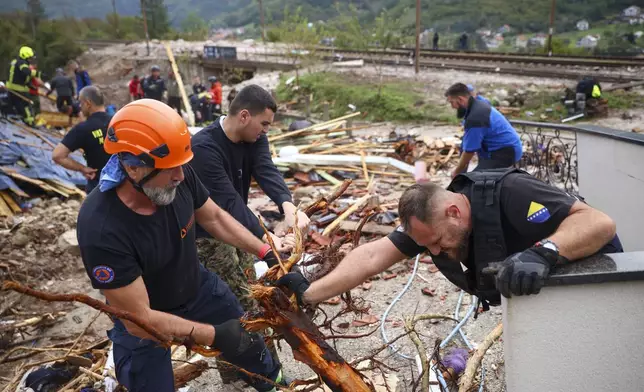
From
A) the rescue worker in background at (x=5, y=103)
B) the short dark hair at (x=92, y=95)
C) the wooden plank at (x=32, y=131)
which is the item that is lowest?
the wooden plank at (x=32, y=131)

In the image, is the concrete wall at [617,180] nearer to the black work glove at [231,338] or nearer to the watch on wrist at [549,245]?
the watch on wrist at [549,245]

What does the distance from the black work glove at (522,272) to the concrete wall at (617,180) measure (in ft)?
7.92

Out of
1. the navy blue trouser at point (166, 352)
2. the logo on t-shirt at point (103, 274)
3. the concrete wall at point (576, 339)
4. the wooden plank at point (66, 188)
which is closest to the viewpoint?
the concrete wall at point (576, 339)

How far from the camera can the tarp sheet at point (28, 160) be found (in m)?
8.91

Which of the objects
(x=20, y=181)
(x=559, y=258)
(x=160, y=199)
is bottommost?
(x=20, y=181)

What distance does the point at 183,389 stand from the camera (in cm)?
393

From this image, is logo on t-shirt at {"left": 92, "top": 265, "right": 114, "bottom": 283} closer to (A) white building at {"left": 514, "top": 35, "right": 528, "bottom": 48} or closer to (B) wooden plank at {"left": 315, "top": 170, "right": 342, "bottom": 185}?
(B) wooden plank at {"left": 315, "top": 170, "right": 342, "bottom": 185}

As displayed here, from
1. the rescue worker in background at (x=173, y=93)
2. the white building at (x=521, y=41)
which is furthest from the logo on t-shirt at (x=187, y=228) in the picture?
the white building at (x=521, y=41)

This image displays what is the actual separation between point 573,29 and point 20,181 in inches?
1718

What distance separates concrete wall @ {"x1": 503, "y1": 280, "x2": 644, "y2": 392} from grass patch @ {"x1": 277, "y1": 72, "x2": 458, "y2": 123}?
12412 mm

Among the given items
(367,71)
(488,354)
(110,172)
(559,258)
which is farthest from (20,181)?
(367,71)

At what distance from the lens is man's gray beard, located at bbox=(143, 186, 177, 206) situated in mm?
2566

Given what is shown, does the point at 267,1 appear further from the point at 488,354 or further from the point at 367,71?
the point at 488,354

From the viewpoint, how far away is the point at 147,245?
2617mm
